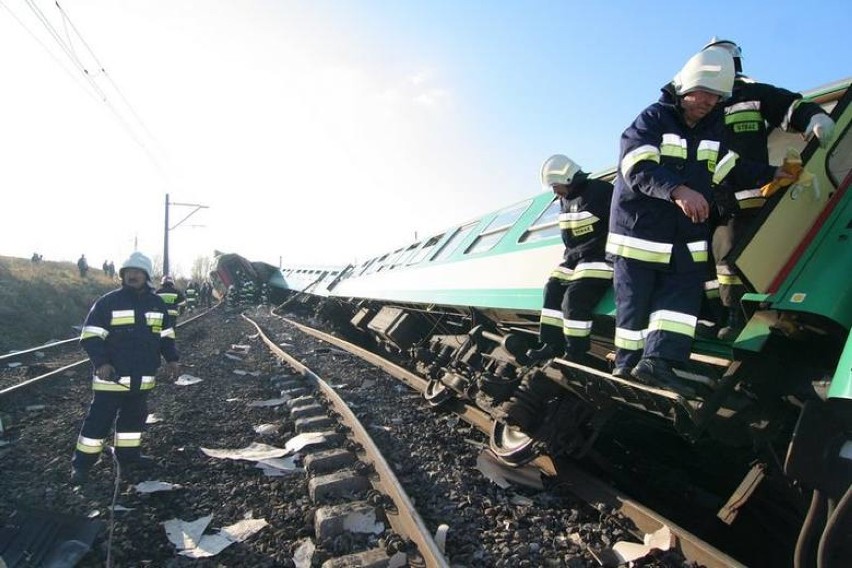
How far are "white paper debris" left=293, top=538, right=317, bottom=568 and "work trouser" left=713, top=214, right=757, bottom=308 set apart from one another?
9.08 ft

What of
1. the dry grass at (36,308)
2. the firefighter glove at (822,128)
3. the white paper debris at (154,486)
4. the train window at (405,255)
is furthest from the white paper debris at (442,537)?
the dry grass at (36,308)

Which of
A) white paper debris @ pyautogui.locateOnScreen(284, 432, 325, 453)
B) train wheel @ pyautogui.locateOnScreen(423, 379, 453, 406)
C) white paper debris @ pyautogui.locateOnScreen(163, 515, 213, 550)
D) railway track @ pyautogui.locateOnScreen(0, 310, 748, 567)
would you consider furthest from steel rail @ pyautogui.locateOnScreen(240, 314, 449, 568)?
white paper debris @ pyautogui.locateOnScreen(163, 515, 213, 550)

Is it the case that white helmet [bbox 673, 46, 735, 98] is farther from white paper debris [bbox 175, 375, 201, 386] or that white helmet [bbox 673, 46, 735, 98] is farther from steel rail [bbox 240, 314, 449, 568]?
white paper debris [bbox 175, 375, 201, 386]

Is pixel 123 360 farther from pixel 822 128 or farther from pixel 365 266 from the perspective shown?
pixel 365 266

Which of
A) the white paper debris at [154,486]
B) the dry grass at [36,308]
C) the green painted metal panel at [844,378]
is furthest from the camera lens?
the dry grass at [36,308]

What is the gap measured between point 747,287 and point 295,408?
513 centimetres

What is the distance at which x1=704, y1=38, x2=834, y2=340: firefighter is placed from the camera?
2664 mm

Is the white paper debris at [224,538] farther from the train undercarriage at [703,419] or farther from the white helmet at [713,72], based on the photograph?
the white helmet at [713,72]

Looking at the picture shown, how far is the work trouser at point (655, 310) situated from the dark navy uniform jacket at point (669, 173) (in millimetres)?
72

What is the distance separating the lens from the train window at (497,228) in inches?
257

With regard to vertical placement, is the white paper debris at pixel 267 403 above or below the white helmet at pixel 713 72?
below

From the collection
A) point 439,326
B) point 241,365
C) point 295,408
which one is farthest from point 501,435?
point 241,365

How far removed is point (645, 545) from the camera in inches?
126

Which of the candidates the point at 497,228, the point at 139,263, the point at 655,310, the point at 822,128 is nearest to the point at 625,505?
the point at 655,310
